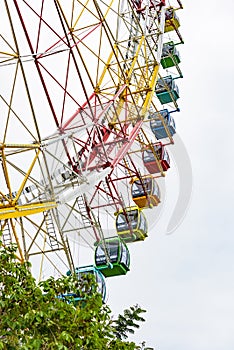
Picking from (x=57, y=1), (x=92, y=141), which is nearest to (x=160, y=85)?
(x=92, y=141)

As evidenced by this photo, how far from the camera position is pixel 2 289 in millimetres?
8070

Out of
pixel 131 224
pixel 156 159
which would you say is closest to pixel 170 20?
pixel 156 159

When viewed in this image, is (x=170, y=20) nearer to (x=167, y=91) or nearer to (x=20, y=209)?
(x=167, y=91)

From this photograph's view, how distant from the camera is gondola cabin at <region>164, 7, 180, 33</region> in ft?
91.7

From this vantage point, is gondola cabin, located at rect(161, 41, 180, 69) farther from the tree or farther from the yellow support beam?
the tree

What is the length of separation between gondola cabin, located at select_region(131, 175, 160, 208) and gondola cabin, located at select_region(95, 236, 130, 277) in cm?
361

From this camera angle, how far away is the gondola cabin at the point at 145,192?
74.2 ft

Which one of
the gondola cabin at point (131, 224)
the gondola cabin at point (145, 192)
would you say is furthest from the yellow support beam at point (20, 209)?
the gondola cabin at point (145, 192)

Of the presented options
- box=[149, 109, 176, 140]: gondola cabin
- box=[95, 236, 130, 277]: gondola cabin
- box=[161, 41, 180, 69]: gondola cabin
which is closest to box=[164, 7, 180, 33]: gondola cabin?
box=[161, 41, 180, 69]: gondola cabin

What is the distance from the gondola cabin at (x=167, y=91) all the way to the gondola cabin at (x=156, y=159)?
309 centimetres

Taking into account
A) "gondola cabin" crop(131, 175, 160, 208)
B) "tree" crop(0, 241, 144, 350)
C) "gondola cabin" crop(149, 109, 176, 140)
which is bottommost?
"tree" crop(0, 241, 144, 350)

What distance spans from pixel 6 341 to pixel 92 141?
1098 cm

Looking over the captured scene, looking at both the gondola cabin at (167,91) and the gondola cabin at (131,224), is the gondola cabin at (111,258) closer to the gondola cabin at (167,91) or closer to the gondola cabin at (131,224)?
the gondola cabin at (131,224)

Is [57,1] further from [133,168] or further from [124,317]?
[124,317]
